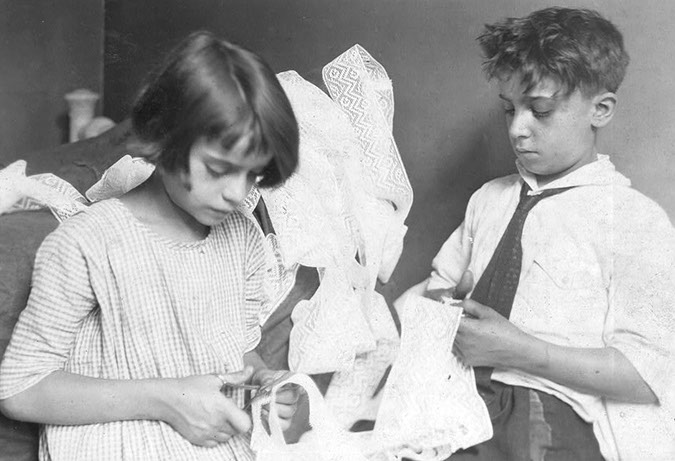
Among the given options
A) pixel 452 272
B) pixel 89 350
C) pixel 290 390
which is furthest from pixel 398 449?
pixel 89 350

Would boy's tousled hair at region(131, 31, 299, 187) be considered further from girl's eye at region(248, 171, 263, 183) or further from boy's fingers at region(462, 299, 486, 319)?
boy's fingers at region(462, 299, 486, 319)

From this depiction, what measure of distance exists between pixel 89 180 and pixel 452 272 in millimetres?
667

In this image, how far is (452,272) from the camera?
1377 millimetres

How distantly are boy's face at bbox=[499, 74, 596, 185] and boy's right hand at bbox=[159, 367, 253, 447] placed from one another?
1.91 feet

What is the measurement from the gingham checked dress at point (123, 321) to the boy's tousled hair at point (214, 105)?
109 millimetres

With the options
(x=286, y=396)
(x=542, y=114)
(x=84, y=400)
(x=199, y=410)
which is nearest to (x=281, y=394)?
(x=286, y=396)

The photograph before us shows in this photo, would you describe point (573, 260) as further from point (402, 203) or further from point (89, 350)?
point (89, 350)

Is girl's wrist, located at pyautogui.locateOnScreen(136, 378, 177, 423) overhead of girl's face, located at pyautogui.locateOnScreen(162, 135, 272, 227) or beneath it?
beneath

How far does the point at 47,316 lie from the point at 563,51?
0.79 metres

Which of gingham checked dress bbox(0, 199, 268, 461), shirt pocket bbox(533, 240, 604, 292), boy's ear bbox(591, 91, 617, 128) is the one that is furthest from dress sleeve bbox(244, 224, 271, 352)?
boy's ear bbox(591, 91, 617, 128)

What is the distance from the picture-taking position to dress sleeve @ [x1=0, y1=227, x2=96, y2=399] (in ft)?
2.83

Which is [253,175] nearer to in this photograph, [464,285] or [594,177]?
[464,285]

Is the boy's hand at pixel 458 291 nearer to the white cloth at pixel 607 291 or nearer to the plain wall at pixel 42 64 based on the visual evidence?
the white cloth at pixel 607 291

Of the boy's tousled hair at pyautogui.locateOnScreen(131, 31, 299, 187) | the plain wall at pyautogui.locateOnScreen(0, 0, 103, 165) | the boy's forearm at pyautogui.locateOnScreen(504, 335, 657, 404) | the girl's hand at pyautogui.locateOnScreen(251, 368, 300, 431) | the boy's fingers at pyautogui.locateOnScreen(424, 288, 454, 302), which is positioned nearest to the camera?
the boy's tousled hair at pyautogui.locateOnScreen(131, 31, 299, 187)
